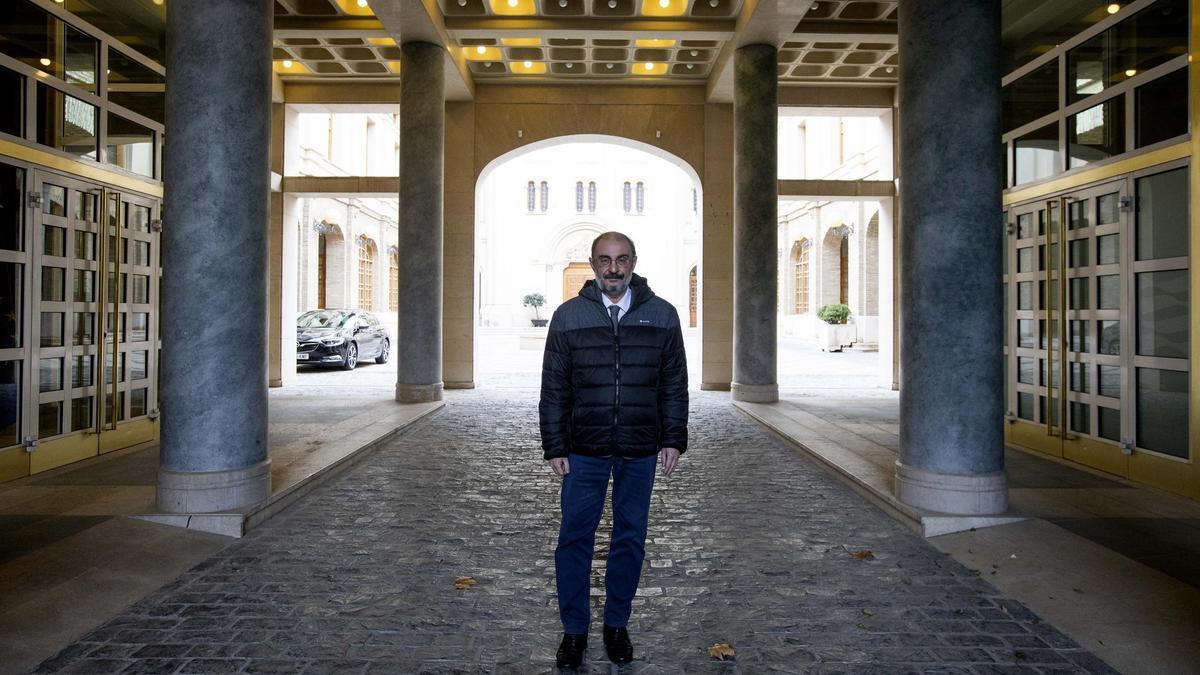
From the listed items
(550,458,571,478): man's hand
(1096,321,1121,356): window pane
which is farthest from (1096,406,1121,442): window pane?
(550,458,571,478): man's hand

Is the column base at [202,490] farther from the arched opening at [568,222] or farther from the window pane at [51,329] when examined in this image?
the arched opening at [568,222]

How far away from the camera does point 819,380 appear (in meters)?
16.5

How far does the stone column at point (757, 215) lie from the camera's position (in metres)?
12.5

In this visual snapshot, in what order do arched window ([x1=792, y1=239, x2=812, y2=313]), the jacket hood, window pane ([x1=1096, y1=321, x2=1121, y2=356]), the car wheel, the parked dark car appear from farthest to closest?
1. arched window ([x1=792, y1=239, x2=812, y2=313])
2. the car wheel
3. the parked dark car
4. window pane ([x1=1096, y1=321, x2=1121, y2=356])
5. the jacket hood

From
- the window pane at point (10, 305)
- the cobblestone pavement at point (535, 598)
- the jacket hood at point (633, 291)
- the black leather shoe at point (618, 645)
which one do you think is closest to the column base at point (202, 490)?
the cobblestone pavement at point (535, 598)

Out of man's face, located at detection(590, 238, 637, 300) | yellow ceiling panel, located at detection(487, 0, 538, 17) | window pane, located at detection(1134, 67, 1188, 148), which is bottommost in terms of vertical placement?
man's face, located at detection(590, 238, 637, 300)

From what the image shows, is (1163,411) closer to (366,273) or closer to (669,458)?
(669,458)

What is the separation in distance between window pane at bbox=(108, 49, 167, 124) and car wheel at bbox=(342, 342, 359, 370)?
11.0 m

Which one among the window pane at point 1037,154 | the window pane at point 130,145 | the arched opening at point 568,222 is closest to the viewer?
the window pane at point 130,145

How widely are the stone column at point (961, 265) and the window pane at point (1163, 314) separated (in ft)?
6.99

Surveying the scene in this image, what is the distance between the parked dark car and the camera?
18.3m

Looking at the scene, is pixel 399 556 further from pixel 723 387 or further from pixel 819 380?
pixel 819 380

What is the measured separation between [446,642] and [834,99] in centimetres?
1458

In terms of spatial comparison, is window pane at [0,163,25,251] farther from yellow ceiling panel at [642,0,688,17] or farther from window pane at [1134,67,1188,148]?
window pane at [1134,67,1188,148]
